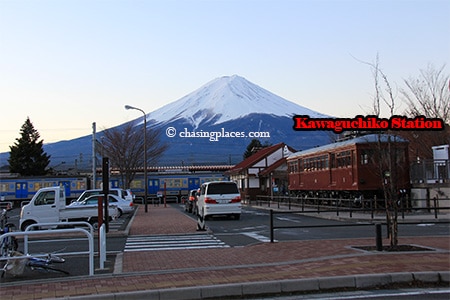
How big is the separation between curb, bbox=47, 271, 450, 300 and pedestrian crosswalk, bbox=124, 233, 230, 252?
18.7ft

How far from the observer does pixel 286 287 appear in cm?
784

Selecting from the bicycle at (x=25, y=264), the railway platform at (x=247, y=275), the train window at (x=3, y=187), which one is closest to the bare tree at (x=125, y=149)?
the train window at (x=3, y=187)

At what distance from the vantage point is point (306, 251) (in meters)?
11.5

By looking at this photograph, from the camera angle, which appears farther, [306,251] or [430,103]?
[430,103]

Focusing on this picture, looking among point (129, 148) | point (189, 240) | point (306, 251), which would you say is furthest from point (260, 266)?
point (129, 148)

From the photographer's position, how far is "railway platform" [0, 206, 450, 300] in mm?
7641

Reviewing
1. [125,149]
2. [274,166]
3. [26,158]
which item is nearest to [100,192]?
[125,149]

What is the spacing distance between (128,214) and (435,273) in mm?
24765

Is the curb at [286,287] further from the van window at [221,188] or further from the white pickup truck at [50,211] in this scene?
the van window at [221,188]

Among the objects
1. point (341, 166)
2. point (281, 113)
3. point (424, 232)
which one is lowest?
point (424, 232)

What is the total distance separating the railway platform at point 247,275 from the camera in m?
7.64

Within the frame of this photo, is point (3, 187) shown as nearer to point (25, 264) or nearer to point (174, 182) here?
point (174, 182)

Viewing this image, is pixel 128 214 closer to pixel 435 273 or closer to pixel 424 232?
pixel 424 232

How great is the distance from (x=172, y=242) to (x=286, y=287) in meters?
7.57
